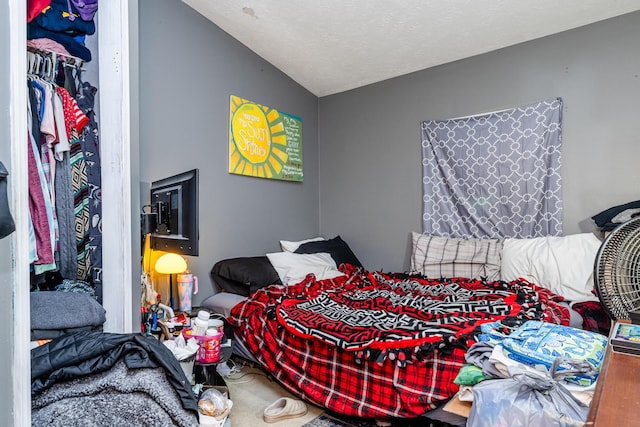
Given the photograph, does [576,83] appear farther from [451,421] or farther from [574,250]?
[451,421]

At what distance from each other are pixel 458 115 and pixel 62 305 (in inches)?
113

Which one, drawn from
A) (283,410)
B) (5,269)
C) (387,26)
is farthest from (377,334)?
(387,26)

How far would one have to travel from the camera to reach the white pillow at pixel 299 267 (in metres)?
2.72

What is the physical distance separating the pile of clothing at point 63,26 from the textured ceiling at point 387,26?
1.27 m

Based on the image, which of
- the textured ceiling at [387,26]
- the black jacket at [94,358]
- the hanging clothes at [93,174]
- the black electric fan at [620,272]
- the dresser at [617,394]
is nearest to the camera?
the dresser at [617,394]

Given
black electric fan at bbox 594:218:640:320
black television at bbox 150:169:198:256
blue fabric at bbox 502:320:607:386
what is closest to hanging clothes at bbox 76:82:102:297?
black television at bbox 150:169:198:256

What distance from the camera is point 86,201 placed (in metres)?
1.48

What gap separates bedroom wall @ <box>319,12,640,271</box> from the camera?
2408 millimetres

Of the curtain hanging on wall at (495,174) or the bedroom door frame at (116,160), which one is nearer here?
the bedroom door frame at (116,160)

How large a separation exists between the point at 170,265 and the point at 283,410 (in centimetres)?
103

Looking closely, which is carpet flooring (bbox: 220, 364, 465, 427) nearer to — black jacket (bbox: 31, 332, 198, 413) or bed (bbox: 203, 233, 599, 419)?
bed (bbox: 203, 233, 599, 419)

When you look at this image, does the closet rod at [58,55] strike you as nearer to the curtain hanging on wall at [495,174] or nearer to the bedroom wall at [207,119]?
the bedroom wall at [207,119]

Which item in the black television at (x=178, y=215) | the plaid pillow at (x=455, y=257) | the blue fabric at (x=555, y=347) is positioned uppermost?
the black television at (x=178, y=215)

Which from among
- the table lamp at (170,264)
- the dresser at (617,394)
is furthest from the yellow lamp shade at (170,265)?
the dresser at (617,394)
